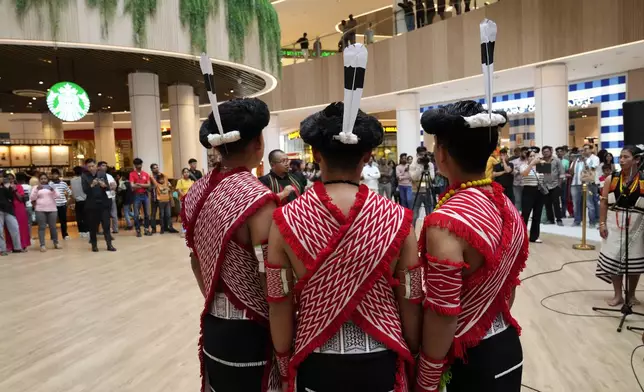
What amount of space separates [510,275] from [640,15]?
10.8 meters

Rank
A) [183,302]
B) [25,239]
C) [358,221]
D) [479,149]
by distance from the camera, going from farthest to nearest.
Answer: [25,239] < [183,302] < [479,149] < [358,221]

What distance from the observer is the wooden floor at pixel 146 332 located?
3.10m

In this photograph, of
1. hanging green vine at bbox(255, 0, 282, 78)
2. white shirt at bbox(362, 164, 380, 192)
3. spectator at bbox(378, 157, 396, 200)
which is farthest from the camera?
spectator at bbox(378, 157, 396, 200)

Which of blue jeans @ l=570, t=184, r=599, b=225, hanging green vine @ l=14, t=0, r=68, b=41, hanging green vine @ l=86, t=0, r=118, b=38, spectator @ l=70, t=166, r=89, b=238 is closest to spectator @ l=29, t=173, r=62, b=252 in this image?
spectator @ l=70, t=166, r=89, b=238

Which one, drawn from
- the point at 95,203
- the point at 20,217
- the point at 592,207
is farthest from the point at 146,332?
the point at 592,207

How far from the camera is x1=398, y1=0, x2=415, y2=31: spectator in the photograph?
14262mm

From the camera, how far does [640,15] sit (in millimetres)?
9680

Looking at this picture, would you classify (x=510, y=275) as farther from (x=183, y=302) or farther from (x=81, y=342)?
(x=183, y=302)

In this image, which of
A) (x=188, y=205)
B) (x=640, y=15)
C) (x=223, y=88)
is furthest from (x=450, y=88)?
(x=188, y=205)

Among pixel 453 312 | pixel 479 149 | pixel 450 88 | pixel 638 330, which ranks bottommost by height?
pixel 638 330

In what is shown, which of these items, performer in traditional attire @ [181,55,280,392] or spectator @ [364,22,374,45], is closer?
performer in traditional attire @ [181,55,280,392]

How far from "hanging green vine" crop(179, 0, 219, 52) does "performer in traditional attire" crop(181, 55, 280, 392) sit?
346 inches

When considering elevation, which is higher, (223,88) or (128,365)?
(223,88)

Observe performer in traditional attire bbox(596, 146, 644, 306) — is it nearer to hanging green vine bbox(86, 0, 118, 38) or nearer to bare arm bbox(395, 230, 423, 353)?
bare arm bbox(395, 230, 423, 353)
